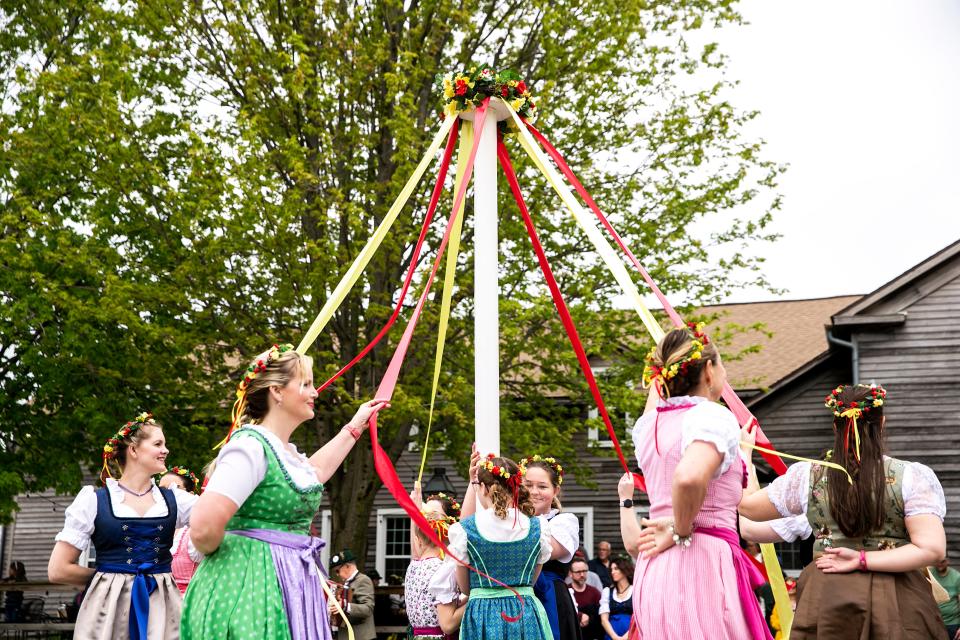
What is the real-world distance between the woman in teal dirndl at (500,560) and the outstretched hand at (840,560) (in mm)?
1438

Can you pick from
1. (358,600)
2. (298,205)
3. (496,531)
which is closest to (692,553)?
(496,531)

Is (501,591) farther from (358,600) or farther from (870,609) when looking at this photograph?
(358,600)

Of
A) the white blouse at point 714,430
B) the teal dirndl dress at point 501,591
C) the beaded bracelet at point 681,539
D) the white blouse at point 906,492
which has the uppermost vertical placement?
the white blouse at point 714,430

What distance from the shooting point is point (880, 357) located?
585 inches

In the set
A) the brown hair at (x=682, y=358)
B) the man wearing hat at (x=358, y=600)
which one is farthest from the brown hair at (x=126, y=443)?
the man wearing hat at (x=358, y=600)

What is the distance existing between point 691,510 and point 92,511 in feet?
10.1

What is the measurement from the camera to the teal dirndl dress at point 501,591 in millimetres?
4219

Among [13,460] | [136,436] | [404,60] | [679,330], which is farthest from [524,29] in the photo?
[679,330]

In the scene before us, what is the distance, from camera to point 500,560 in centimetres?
425

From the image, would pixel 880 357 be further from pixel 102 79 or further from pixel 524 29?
pixel 102 79

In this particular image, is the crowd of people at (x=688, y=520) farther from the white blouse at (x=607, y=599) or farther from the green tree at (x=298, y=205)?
the green tree at (x=298, y=205)

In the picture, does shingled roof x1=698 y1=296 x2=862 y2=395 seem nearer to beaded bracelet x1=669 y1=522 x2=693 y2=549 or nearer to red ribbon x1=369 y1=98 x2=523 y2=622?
red ribbon x1=369 y1=98 x2=523 y2=622

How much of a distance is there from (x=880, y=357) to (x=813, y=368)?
1.13 meters

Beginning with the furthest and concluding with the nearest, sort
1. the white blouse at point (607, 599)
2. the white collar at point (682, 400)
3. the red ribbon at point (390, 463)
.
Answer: the white blouse at point (607, 599) → the red ribbon at point (390, 463) → the white collar at point (682, 400)
